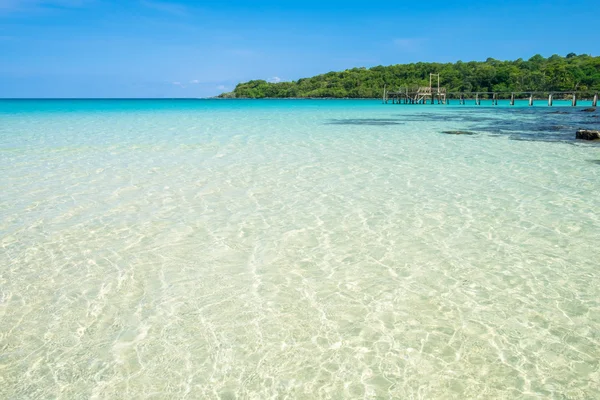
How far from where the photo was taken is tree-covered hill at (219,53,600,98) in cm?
9638

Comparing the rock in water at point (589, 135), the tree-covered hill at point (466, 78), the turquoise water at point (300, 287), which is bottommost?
the rock in water at point (589, 135)

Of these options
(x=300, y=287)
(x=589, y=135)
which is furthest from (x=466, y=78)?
(x=300, y=287)

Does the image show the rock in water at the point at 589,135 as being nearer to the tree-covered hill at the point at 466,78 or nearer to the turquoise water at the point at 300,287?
the turquoise water at the point at 300,287

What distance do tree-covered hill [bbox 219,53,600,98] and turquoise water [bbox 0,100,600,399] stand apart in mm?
94130

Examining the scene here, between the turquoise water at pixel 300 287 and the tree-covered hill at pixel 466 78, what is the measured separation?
94.1m

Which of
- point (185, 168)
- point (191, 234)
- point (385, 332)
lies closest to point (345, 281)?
point (385, 332)

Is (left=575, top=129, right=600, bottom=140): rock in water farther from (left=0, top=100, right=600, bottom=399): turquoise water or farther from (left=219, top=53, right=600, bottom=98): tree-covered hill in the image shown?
(left=219, top=53, right=600, bottom=98): tree-covered hill

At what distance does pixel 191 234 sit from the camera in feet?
19.2

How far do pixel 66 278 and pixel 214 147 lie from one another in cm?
1070

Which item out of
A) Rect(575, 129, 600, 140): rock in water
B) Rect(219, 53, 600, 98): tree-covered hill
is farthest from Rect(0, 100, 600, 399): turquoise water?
Rect(219, 53, 600, 98): tree-covered hill

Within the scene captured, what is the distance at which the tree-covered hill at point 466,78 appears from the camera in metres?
96.4

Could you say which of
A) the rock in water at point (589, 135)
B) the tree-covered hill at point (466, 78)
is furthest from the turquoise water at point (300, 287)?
the tree-covered hill at point (466, 78)

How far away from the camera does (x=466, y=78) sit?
116m

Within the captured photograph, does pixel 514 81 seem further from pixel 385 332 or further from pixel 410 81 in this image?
pixel 385 332
